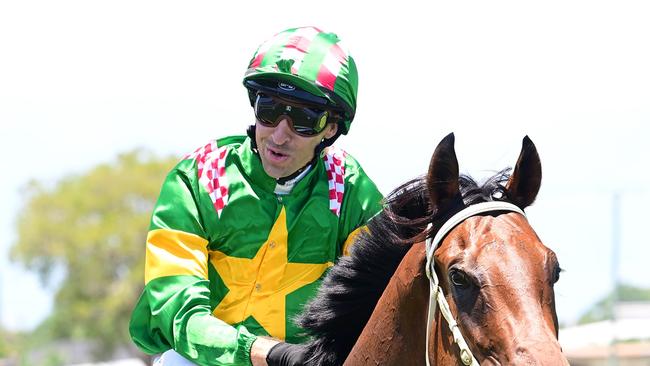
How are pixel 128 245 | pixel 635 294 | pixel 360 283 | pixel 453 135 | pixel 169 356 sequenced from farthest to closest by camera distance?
1. pixel 128 245
2. pixel 635 294
3. pixel 169 356
4. pixel 360 283
5. pixel 453 135

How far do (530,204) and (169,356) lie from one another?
1.52 m

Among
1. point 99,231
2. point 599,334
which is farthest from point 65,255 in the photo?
point 599,334

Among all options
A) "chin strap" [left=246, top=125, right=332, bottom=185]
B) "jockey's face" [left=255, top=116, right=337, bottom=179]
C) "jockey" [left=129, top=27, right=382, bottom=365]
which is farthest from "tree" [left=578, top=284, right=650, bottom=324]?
"jockey's face" [left=255, top=116, right=337, bottom=179]

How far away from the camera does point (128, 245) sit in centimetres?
4600

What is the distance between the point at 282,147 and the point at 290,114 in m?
0.13

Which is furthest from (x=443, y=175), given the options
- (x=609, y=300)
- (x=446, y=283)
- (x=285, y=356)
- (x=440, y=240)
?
(x=609, y=300)

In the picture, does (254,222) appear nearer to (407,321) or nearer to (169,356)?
(169,356)

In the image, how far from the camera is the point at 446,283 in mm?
3400

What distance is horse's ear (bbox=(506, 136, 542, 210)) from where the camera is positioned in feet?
11.9

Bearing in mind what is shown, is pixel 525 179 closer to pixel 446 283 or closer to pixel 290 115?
pixel 446 283

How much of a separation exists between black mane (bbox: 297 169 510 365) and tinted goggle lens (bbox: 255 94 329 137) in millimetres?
597

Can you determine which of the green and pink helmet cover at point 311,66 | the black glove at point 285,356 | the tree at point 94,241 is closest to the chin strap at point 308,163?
the green and pink helmet cover at point 311,66

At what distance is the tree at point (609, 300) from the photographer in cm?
1001

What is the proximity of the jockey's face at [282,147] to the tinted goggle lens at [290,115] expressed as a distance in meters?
0.02
